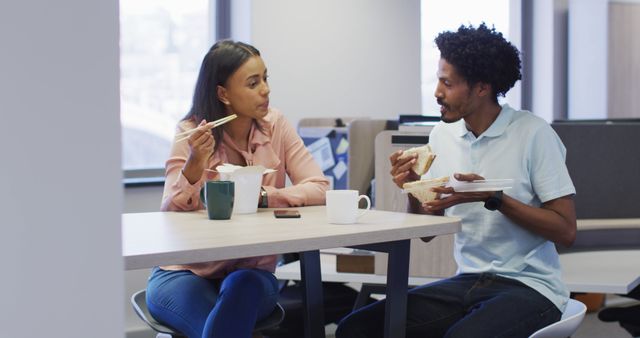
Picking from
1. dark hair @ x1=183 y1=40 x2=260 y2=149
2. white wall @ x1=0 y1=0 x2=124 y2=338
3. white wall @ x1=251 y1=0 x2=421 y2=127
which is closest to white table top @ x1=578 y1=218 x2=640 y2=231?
dark hair @ x1=183 y1=40 x2=260 y2=149

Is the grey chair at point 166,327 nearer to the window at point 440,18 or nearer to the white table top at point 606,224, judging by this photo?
the white table top at point 606,224

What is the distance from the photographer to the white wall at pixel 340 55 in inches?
191

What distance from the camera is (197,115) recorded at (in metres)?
2.44

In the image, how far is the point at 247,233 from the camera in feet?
5.70

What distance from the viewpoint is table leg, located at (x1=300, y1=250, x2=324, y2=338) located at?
6.97ft

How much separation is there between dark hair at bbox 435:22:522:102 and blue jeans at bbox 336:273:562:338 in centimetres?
52

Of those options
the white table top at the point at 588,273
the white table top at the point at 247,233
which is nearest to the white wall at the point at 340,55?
the white table top at the point at 588,273

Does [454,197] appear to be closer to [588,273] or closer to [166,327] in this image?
[166,327]

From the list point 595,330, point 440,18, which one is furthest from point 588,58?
point 595,330

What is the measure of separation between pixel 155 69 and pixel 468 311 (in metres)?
2.94

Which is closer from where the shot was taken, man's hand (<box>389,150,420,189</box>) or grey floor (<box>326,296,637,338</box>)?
man's hand (<box>389,150,420,189</box>)

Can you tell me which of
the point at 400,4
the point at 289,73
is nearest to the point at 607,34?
the point at 400,4

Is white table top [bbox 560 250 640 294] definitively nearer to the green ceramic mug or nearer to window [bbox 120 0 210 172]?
the green ceramic mug

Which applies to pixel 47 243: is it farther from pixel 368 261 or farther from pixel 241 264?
pixel 368 261
